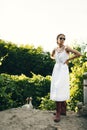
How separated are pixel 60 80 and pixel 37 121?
3.73 feet

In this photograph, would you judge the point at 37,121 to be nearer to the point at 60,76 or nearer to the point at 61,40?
the point at 60,76

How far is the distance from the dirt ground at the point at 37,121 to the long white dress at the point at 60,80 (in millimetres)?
563

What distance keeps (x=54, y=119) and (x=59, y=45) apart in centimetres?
182

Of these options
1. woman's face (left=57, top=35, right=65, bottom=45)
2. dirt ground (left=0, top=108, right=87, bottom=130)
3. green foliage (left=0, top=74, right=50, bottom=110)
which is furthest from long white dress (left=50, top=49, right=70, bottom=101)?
green foliage (left=0, top=74, right=50, bottom=110)

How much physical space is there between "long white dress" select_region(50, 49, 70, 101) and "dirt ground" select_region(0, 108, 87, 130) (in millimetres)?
563

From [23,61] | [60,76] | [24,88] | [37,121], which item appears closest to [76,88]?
[60,76]

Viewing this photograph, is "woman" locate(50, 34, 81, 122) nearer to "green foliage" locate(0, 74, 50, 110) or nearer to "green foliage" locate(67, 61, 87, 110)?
"green foliage" locate(67, 61, 87, 110)

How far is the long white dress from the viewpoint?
7602 millimetres

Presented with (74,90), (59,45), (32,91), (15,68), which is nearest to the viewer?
(59,45)

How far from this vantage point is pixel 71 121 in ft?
24.9

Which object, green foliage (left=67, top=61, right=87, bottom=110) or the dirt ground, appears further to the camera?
green foliage (left=67, top=61, right=87, bottom=110)

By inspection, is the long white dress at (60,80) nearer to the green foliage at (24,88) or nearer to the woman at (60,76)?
the woman at (60,76)

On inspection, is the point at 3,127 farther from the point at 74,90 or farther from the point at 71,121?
the point at 74,90

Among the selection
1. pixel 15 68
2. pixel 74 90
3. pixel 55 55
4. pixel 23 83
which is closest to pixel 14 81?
pixel 23 83
